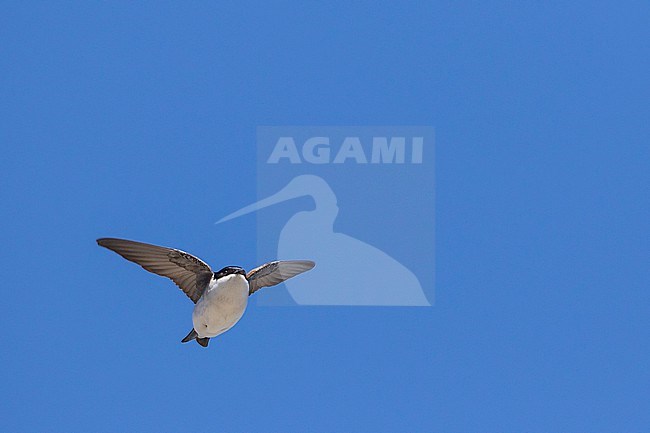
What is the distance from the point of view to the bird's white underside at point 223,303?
5.17 meters

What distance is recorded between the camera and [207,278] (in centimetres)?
544

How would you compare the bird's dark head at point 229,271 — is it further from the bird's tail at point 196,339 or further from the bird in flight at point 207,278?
the bird's tail at point 196,339

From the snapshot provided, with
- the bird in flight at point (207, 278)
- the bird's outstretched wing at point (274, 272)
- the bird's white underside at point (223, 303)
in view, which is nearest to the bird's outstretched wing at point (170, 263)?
the bird in flight at point (207, 278)

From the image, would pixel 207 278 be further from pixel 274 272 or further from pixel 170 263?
pixel 274 272

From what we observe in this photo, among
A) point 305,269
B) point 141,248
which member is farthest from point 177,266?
point 305,269

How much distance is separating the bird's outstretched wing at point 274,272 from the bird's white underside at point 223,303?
0.23 m

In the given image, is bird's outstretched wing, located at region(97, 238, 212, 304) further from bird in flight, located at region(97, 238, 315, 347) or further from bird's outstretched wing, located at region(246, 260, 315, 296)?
bird's outstretched wing, located at region(246, 260, 315, 296)

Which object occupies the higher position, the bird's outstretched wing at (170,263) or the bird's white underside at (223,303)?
the bird's outstretched wing at (170,263)

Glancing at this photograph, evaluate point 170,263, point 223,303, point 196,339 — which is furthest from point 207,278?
point 196,339

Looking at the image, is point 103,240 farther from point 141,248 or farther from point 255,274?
point 255,274

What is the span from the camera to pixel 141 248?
5.25m

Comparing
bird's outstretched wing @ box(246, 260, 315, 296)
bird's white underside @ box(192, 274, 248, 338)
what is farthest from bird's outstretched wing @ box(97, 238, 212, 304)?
bird's outstretched wing @ box(246, 260, 315, 296)

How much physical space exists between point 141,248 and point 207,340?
70 centimetres

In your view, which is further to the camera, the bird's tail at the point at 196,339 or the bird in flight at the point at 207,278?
the bird's tail at the point at 196,339
